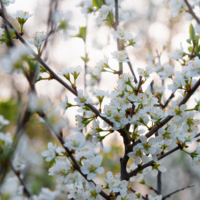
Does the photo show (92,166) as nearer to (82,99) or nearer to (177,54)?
(82,99)

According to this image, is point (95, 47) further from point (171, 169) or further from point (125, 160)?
point (171, 169)

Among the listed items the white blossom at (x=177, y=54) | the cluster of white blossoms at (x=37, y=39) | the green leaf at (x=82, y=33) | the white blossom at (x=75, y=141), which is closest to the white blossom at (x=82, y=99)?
the white blossom at (x=75, y=141)

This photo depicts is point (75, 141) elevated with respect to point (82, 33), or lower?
lower

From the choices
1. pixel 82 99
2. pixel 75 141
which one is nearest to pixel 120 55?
pixel 82 99

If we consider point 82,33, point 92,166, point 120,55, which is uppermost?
point 82,33

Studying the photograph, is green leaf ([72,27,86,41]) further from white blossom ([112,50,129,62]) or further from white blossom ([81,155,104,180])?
white blossom ([81,155,104,180])

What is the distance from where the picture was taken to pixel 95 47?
60.4 inches

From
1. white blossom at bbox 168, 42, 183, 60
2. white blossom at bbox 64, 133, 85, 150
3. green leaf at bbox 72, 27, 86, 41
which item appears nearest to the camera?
white blossom at bbox 64, 133, 85, 150

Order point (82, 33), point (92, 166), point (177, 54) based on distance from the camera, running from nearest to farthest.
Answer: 1. point (92, 166)
2. point (177, 54)
3. point (82, 33)

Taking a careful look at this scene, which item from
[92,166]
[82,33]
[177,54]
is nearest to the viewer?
[92,166]

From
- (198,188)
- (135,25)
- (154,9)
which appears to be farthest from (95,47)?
(198,188)

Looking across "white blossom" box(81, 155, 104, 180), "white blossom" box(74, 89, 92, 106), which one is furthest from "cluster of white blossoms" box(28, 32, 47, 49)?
"white blossom" box(81, 155, 104, 180)

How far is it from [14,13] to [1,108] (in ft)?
2.22

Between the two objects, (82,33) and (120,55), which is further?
(82,33)
